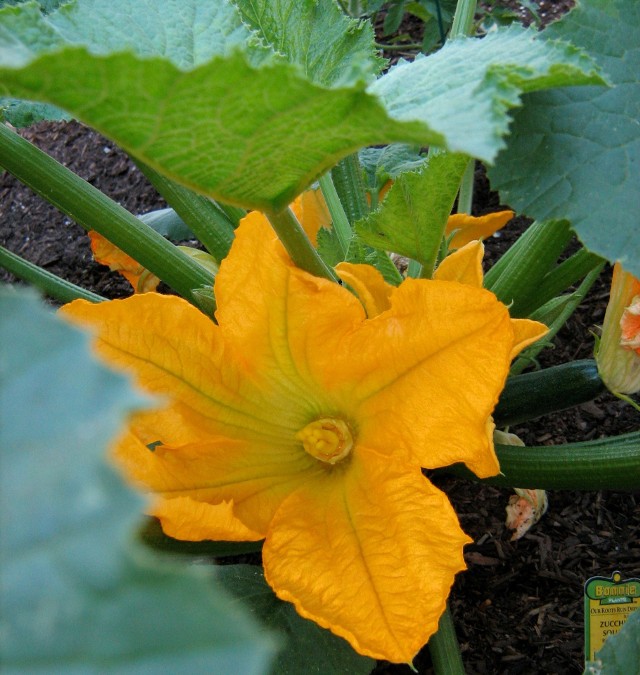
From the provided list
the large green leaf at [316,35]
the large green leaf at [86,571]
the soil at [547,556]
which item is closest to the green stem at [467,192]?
the soil at [547,556]

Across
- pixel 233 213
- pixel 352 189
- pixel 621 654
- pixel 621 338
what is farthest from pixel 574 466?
pixel 233 213

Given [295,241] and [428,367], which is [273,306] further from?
[428,367]

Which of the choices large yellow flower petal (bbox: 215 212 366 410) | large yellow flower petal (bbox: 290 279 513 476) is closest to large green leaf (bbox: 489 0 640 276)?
large yellow flower petal (bbox: 290 279 513 476)

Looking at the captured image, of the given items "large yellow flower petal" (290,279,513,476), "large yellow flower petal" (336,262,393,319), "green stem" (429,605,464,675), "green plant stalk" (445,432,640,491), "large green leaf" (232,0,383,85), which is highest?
"large green leaf" (232,0,383,85)

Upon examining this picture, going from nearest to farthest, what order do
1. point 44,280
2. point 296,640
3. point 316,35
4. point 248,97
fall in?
point 248,97, point 296,640, point 316,35, point 44,280

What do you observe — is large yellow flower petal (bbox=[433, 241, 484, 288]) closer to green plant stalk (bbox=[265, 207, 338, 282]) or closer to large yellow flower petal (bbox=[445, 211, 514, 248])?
green plant stalk (bbox=[265, 207, 338, 282])

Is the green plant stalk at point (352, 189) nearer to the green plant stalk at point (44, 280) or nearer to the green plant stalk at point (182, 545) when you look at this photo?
the green plant stalk at point (44, 280)
